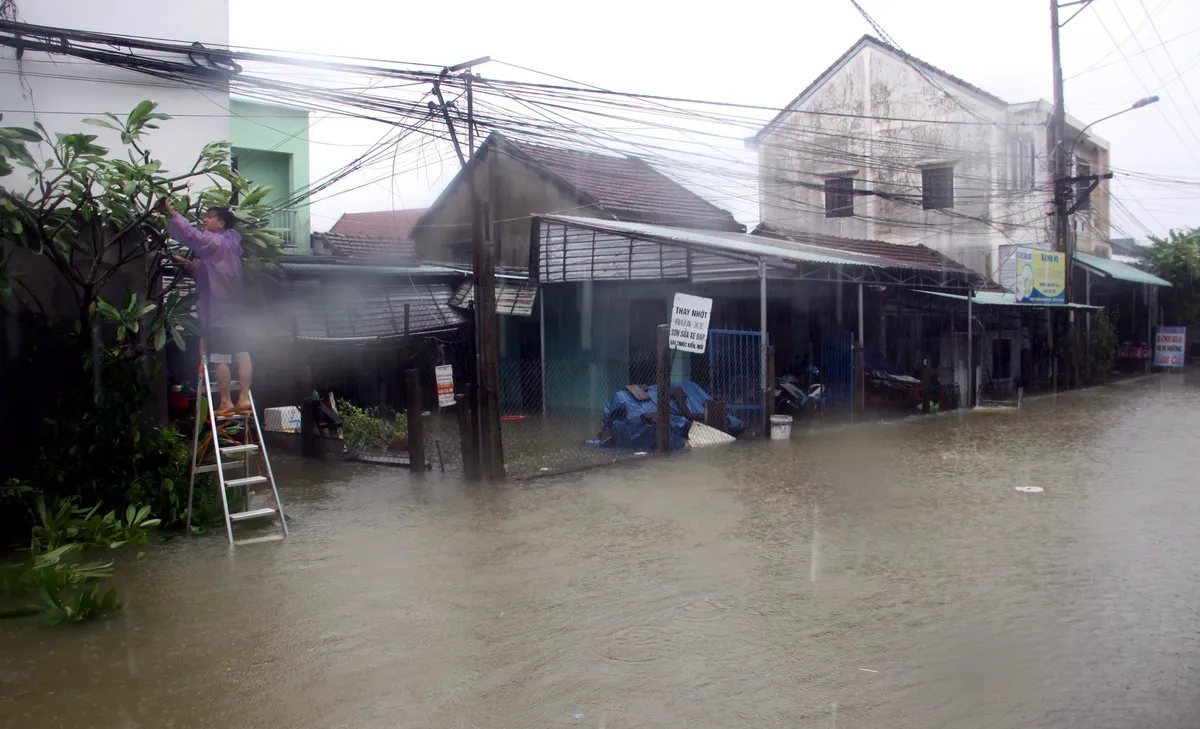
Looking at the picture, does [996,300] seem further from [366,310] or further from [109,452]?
[109,452]

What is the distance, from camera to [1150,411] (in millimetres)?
17609

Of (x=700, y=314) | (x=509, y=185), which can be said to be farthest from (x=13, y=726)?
(x=509, y=185)

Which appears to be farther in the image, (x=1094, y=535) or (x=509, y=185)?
(x=509, y=185)

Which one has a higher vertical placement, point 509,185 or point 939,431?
point 509,185

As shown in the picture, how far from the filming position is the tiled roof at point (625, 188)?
20.8m

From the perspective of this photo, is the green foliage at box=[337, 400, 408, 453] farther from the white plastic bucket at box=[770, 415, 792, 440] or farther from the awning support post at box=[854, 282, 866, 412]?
the awning support post at box=[854, 282, 866, 412]

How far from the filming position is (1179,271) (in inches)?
1282

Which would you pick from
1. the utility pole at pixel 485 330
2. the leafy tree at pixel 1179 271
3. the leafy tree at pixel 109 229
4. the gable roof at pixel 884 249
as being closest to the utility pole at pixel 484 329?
the utility pole at pixel 485 330

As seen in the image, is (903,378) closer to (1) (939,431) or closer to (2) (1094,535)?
(1) (939,431)

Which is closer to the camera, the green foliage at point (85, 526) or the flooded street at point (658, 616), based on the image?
the flooded street at point (658, 616)

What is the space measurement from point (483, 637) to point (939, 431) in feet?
38.2

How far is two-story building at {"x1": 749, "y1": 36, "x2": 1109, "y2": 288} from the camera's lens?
2436 cm

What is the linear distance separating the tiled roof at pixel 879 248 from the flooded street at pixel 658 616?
1237 cm

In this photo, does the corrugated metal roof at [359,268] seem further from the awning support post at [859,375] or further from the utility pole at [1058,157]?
the utility pole at [1058,157]
